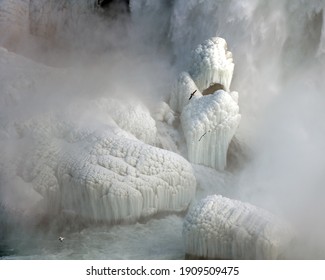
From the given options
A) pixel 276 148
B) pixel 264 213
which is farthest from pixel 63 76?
pixel 264 213

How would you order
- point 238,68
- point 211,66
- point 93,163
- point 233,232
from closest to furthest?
point 233,232 → point 93,163 → point 211,66 → point 238,68

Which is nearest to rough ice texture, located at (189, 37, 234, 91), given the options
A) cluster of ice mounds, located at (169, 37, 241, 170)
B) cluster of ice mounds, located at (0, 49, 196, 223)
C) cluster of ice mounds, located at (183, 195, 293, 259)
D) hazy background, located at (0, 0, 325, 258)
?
cluster of ice mounds, located at (169, 37, 241, 170)

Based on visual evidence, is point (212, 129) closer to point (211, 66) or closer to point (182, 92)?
point (182, 92)

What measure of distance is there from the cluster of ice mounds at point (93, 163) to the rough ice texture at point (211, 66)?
117cm

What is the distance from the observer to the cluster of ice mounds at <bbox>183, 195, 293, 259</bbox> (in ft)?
18.1

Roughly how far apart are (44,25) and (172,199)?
445 cm

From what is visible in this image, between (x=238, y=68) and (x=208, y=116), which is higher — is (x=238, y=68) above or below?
above

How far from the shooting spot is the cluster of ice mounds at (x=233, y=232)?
18.1 feet

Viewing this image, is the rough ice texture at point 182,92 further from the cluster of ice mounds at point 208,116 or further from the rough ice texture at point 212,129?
the rough ice texture at point 212,129

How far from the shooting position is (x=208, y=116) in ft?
25.3

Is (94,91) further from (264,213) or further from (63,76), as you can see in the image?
(264,213)

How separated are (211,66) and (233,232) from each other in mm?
3112

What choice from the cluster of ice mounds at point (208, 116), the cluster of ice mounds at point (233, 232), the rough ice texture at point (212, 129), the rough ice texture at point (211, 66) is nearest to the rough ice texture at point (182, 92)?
the cluster of ice mounds at point (208, 116)

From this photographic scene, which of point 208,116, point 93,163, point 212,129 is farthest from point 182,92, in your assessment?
point 93,163
